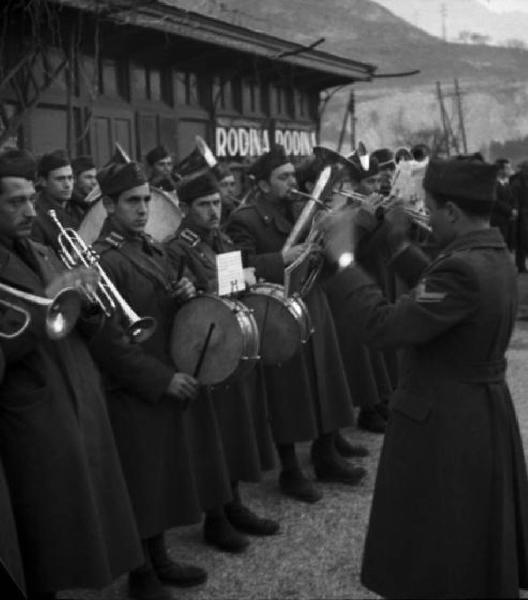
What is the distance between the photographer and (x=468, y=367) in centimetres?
343

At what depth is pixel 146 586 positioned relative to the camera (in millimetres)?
4566

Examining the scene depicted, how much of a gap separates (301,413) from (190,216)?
146 centimetres

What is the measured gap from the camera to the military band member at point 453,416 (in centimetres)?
337

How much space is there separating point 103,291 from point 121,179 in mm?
739

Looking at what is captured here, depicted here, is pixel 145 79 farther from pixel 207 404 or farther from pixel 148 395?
pixel 148 395

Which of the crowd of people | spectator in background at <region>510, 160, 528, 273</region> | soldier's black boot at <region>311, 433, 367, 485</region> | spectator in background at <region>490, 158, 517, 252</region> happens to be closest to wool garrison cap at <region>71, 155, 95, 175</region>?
the crowd of people

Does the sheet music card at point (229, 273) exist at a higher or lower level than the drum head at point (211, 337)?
higher

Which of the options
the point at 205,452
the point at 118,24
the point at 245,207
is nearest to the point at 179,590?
the point at 205,452

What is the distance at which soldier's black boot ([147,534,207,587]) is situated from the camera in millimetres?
4730

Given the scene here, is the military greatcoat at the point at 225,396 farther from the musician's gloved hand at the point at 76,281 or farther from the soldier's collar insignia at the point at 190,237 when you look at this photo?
the musician's gloved hand at the point at 76,281

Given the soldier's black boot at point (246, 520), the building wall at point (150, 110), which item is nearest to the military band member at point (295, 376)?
the soldier's black boot at point (246, 520)

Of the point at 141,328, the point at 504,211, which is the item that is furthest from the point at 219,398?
the point at 504,211

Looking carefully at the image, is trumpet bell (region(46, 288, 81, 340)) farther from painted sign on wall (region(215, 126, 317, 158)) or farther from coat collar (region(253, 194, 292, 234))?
painted sign on wall (region(215, 126, 317, 158))

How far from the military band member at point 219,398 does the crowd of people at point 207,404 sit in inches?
0.4
